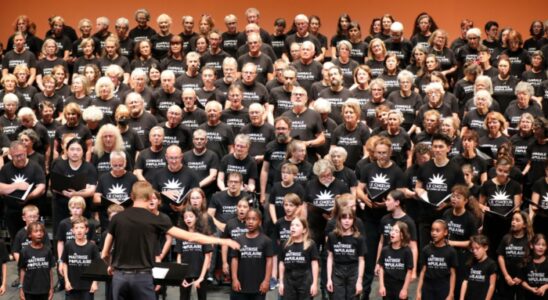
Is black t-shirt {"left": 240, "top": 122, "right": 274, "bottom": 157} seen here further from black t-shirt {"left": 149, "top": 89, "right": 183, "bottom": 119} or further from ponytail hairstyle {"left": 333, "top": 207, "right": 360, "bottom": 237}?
ponytail hairstyle {"left": 333, "top": 207, "right": 360, "bottom": 237}

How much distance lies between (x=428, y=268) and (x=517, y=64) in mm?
4425

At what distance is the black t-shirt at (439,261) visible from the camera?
9.43 metres

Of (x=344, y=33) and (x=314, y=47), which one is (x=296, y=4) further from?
(x=314, y=47)

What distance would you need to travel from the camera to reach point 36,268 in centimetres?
948

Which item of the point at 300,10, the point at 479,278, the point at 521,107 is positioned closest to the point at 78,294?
the point at 479,278

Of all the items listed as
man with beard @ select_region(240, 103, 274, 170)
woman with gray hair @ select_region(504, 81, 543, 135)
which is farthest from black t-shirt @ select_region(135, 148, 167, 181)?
woman with gray hair @ select_region(504, 81, 543, 135)

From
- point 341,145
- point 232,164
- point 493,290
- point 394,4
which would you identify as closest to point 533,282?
point 493,290

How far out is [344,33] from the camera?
541 inches

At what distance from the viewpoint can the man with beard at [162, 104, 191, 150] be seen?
10906 mm

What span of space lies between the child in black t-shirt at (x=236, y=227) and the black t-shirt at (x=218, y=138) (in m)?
1.41

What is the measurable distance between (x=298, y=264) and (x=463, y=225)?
63.0 inches

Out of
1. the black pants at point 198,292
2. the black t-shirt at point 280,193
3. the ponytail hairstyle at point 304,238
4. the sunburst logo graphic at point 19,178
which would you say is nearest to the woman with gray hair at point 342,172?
the black t-shirt at point 280,193

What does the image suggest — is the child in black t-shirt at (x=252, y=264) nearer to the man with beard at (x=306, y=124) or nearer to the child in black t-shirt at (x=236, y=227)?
the child in black t-shirt at (x=236, y=227)

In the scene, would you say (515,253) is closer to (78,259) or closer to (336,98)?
(336,98)
